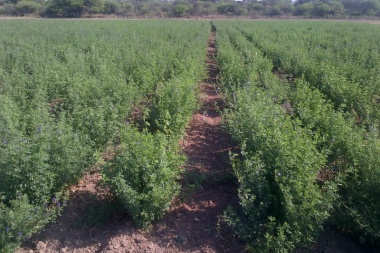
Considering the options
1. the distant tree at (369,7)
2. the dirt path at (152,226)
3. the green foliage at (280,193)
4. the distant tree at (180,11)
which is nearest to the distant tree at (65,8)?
the distant tree at (180,11)

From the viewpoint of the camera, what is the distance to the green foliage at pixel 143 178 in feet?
14.3

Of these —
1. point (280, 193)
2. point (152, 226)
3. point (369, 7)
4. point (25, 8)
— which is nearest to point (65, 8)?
point (25, 8)

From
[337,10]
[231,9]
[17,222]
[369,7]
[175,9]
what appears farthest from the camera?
[231,9]

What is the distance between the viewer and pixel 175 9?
75438mm

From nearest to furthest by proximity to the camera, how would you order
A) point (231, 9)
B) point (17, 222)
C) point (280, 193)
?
point (17, 222) < point (280, 193) < point (231, 9)

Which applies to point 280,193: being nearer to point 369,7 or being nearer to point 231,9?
point 231,9

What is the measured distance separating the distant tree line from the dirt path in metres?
64.7

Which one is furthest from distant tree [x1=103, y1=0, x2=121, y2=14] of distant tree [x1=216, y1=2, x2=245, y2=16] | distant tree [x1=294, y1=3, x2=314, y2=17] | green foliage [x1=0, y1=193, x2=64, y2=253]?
green foliage [x1=0, y1=193, x2=64, y2=253]

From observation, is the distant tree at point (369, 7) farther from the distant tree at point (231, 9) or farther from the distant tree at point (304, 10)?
the distant tree at point (231, 9)

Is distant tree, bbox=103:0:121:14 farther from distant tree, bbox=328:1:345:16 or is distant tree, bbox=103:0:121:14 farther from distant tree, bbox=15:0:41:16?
distant tree, bbox=328:1:345:16

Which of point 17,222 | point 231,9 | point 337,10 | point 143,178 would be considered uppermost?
point 143,178

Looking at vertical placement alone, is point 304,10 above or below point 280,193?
below

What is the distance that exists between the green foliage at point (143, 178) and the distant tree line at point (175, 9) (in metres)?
65.1

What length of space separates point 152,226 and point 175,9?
75.2 meters
